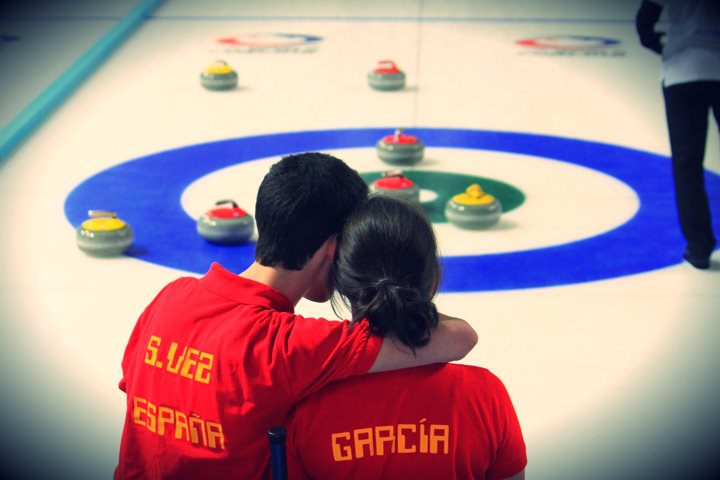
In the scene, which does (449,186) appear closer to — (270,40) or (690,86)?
(690,86)

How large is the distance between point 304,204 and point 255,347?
0.37 m

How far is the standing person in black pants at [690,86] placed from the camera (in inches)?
217

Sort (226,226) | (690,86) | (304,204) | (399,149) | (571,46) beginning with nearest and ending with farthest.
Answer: (304,204)
(690,86)
(226,226)
(399,149)
(571,46)

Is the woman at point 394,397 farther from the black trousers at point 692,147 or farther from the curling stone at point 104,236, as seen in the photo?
the curling stone at point 104,236

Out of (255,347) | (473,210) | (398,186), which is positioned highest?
(255,347)

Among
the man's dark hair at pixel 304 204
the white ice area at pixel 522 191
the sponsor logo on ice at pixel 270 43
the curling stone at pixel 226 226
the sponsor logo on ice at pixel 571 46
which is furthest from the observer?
the sponsor logo on ice at pixel 270 43

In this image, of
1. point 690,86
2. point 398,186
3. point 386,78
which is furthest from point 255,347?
point 386,78

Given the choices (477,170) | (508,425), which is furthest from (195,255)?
(508,425)

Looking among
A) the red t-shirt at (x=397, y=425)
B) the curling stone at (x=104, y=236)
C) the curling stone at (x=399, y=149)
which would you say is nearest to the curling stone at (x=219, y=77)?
the curling stone at (x=399, y=149)

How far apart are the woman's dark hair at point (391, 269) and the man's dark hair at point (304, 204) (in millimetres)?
153

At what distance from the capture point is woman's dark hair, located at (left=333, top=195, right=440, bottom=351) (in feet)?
7.55

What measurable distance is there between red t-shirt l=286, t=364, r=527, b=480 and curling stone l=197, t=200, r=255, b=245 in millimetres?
3983

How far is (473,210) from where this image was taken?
6527 millimetres

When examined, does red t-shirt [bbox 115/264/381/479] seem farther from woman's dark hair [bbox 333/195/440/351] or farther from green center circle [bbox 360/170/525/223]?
green center circle [bbox 360/170/525/223]
